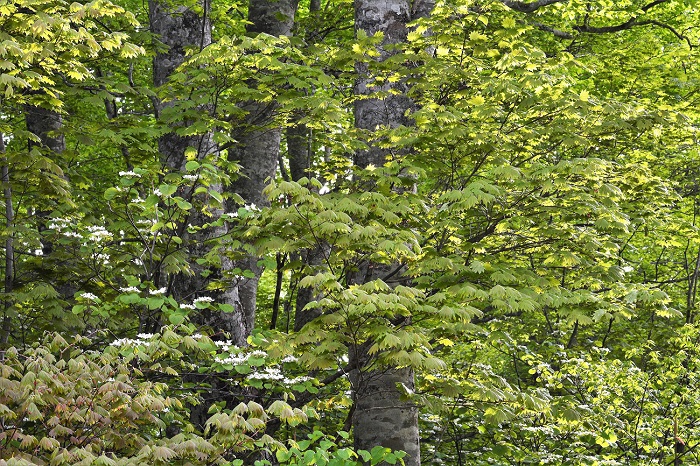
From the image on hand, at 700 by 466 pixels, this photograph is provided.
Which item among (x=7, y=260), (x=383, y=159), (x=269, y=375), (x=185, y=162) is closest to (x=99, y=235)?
(x=7, y=260)

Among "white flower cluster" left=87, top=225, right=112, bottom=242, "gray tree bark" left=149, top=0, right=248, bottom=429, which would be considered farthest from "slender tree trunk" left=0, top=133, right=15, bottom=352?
"gray tree bark" left=149, top=0, right=248, bottom=429

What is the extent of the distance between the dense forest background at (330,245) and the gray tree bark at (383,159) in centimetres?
3

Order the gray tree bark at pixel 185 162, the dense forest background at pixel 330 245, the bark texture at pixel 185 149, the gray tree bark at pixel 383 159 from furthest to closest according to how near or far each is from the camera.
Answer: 1. the bark texture at pixel 185 149
2. the gray tree bark at pixel 185 162
3. the gray tree bark at pixel 383 159
4. the dense forest background at pixel 330 245

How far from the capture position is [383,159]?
7473mm

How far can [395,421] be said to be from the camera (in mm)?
6863

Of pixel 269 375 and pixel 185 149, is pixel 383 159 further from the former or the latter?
pixel 269 375

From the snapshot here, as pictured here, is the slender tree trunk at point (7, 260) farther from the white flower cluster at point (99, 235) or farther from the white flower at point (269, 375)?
the white flower at point (269, 375)

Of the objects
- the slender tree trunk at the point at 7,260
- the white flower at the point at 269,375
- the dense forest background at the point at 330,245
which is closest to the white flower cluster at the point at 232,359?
the dense forest background at the point at 330,245

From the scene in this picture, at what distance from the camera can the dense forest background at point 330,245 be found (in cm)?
507

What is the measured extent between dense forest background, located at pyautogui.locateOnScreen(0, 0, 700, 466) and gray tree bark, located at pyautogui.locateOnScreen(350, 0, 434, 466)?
26mm

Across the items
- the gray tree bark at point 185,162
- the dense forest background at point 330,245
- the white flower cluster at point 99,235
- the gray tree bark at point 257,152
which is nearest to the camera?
the dense forest background at point 330,245

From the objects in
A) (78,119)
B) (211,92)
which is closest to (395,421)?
(211,92)

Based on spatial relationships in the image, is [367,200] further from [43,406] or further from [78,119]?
[78,119]

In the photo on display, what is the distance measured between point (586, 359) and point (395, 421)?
12.8 feet
